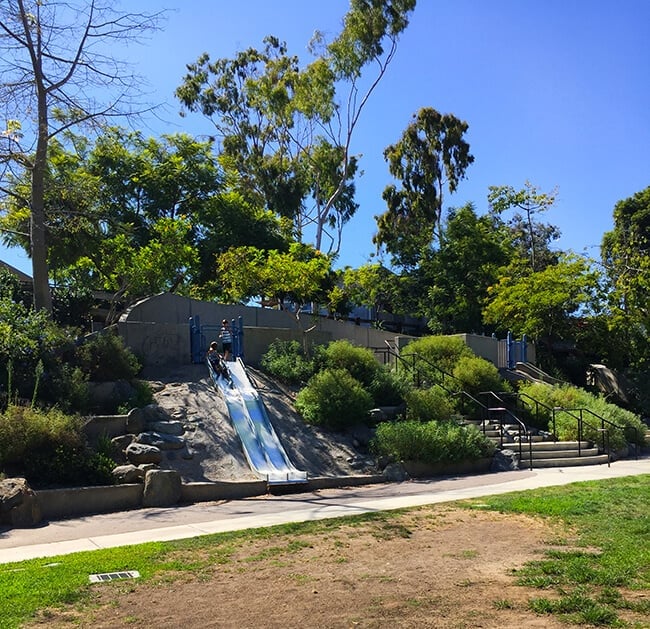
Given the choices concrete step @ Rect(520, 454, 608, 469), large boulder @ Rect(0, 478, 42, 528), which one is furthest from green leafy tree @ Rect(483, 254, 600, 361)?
large boulder @ Rect(0, 478, 42, 528)

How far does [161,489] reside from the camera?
484 inches

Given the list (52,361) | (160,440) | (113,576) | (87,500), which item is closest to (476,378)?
(160,440)

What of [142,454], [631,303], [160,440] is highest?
[631,303]

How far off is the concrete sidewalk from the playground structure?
3.50 feet

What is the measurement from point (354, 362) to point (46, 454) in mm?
9681

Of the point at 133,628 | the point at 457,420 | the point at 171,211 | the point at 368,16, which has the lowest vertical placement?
the point at 133,628

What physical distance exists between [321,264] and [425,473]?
9823 millimetres

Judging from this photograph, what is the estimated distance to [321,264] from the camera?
23.7 m

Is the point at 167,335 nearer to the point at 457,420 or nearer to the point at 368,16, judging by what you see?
the point at 457,420

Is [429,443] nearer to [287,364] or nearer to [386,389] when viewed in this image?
[386,389]

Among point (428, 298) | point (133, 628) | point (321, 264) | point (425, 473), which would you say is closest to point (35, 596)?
point (133, 628)

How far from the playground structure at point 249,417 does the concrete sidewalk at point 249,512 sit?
1.07 meters

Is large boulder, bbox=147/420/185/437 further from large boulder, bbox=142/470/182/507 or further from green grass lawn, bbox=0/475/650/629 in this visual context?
green grass lawn, bbox=0/475/650/629

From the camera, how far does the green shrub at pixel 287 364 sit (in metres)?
19.9
